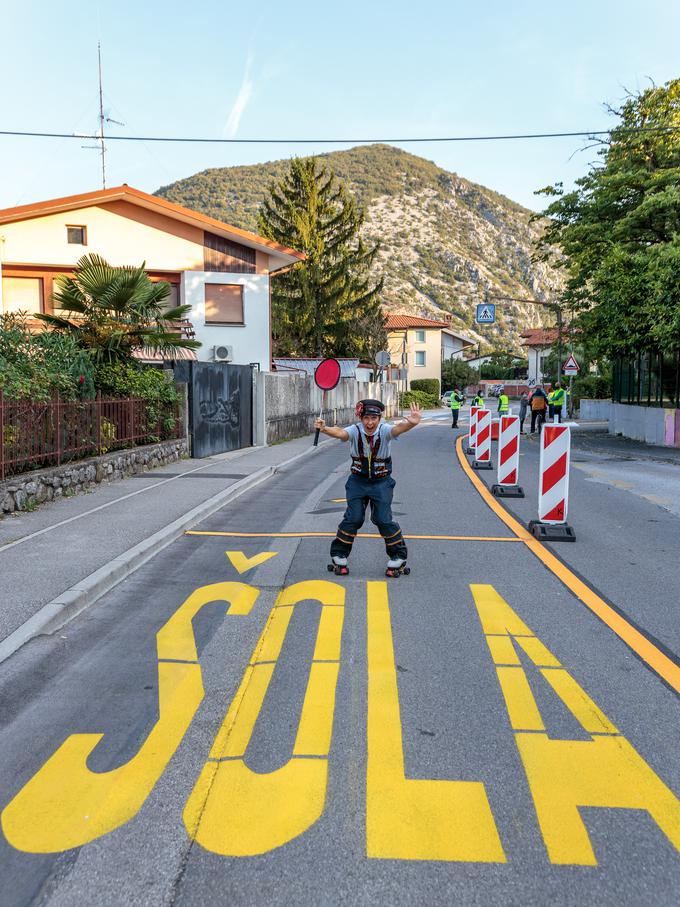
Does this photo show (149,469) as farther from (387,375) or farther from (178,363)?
(387,375)

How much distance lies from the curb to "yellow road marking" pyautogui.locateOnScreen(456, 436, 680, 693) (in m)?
3.87

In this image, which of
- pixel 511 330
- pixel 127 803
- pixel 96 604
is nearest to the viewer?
pixel 127 803

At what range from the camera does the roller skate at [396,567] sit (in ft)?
22.8

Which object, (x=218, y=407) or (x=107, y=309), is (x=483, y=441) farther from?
(x=107, y=309)

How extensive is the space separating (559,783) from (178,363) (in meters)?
15.3

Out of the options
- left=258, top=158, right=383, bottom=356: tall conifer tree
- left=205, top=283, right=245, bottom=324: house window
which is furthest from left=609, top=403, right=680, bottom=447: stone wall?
left=258, top=158, right=383, bottom=356: tall conifer tree

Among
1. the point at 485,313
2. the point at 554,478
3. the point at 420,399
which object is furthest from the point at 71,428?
the point at 420,399

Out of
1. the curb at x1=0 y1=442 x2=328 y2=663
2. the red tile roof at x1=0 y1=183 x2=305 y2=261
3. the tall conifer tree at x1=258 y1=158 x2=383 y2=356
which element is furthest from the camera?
the tall conifer tree at x1=258 y1=158 x2=383 y2=356

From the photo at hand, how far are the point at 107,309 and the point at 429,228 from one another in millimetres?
160238

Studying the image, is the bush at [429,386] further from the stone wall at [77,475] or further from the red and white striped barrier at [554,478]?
the red and white striped barrier at [554,478]

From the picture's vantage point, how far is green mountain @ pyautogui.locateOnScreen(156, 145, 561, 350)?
144 m

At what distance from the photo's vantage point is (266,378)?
23.0 metres

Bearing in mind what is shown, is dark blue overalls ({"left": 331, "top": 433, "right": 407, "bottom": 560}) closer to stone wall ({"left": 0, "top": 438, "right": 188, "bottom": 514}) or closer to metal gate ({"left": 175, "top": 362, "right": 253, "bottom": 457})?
stone wall ({"left": 0, "top": 438, "right": 188, "bottom": 514})

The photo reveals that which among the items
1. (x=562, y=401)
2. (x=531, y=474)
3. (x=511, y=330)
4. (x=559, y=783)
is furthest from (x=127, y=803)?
(x=511, y=330)
